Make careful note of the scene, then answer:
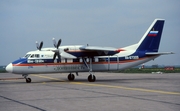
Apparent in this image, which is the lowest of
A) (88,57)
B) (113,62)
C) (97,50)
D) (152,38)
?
(113,62)

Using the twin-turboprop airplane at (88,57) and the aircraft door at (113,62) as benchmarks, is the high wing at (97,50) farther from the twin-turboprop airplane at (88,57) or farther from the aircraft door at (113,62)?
the aircraft door at (113,62)

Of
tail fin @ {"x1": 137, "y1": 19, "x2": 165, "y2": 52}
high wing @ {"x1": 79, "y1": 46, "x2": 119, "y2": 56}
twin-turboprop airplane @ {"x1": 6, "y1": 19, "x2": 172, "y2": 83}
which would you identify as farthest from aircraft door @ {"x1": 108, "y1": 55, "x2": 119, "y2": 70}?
tail fin @ {"x1": 137, "y1": 19, "x2": 165, "y2": 52}

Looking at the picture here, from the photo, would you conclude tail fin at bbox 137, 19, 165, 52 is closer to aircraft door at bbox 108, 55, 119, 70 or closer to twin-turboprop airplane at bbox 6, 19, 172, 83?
twin-turboprop airplane at bbox 6, 19, 172, 83

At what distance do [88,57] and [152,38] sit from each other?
27.8ft

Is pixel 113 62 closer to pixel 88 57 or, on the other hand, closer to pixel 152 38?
pixel 88 57

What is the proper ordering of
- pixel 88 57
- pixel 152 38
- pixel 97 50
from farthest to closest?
pixel 152 38 < pixel 88 57 < pixel 97 50

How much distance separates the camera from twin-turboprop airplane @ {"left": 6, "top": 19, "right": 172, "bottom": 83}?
98.1 ft

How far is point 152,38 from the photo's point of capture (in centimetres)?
3488

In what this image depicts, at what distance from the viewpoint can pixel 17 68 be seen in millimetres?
29016

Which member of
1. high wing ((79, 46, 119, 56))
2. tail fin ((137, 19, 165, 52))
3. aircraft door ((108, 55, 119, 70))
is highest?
tail fin ((137, 19, 165, 52))

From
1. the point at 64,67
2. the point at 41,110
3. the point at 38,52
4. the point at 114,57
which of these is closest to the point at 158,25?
the point at 114,57

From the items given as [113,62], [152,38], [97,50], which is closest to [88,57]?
[97,50]

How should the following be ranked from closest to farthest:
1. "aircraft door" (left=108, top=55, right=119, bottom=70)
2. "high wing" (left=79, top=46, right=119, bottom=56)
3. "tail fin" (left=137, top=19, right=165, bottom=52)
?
"high wing" (left=79, top=46, right=119, bottom=56)
"aircraft door" (left=108, top=55, right=119, bottom=70)
"tail fin" (left=137, top=19, right=165, bottom=52)

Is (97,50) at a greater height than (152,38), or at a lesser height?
lesser
